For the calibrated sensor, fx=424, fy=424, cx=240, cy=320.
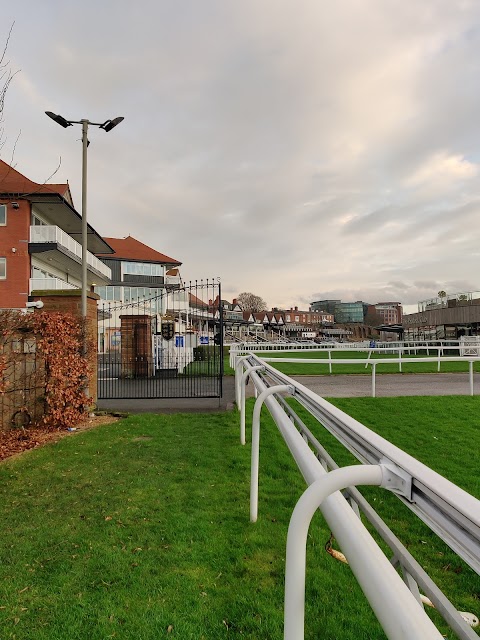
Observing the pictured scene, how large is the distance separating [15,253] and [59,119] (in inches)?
678

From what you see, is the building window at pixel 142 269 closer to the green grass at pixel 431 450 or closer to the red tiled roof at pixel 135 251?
the red tiled roof at pixel 135 251

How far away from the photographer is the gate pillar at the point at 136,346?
56.0ft

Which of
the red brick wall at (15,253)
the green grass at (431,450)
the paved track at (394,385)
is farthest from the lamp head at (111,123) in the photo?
the red brick wall at (15,253)

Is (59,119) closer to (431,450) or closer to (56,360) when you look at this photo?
(56,360)

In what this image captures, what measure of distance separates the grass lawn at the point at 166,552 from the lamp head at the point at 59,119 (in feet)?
24.7

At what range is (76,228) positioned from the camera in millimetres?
31375

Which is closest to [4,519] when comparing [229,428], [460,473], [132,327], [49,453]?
[49,453]

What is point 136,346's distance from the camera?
17.2 metres

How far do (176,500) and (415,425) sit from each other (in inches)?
178

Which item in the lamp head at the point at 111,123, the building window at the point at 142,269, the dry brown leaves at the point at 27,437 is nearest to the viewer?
the dry brown leaves at the point at 27,437

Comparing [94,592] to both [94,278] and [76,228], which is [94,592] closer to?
[76,228]

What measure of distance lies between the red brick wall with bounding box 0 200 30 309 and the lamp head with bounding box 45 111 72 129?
16839 millimetres

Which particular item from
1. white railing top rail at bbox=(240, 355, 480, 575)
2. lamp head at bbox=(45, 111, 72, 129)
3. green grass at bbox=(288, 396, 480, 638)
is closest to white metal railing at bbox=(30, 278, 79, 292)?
lamp head at bbox=(45, 111, 72, 129)

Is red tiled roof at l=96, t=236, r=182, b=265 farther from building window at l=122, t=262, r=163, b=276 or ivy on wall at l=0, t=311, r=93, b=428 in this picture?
ivy on wall at l=0, t=311, r=93, b=428
